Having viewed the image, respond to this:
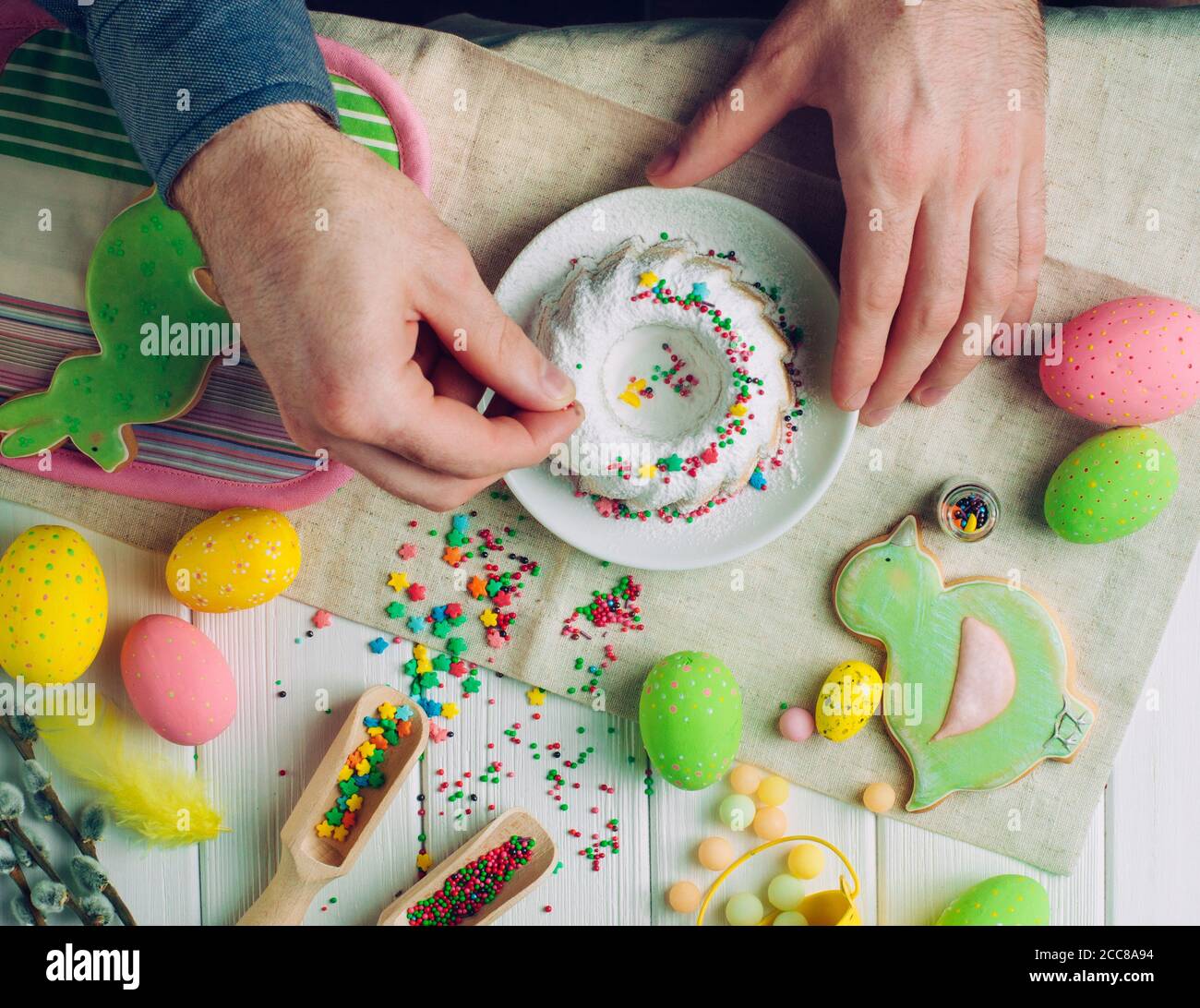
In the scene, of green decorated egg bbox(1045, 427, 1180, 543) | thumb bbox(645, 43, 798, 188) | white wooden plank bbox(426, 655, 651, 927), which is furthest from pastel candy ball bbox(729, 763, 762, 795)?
thumb bbox(645, 43, 798, 188)

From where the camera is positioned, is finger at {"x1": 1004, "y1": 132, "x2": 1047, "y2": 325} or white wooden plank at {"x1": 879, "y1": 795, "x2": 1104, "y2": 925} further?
white wooden plank at {"x1": 879, "y1": 795, "x2": 1104, "y2": 925}

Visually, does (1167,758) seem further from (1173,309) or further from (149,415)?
(149,415)

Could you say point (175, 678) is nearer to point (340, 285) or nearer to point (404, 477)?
point (404, 477)

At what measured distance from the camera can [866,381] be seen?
1.02 meters

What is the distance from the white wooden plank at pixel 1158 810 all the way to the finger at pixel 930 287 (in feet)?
1.73

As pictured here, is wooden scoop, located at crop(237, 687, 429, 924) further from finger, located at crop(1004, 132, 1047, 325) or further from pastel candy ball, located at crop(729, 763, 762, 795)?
finger, located at crop(1004, 132, 1047, 325)

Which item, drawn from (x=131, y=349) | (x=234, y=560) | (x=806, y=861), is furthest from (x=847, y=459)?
(x=131, y=349)

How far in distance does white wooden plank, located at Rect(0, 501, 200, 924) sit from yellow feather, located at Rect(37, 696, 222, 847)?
2 centimetres

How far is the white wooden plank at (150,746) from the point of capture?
3.93 ft

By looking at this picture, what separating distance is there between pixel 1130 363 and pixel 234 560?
95 centimetres

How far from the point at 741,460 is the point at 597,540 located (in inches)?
7.0

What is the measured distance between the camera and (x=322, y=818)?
1.18 m

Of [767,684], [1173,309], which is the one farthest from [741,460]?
[1173,309]

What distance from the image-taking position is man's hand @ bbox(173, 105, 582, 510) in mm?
765
